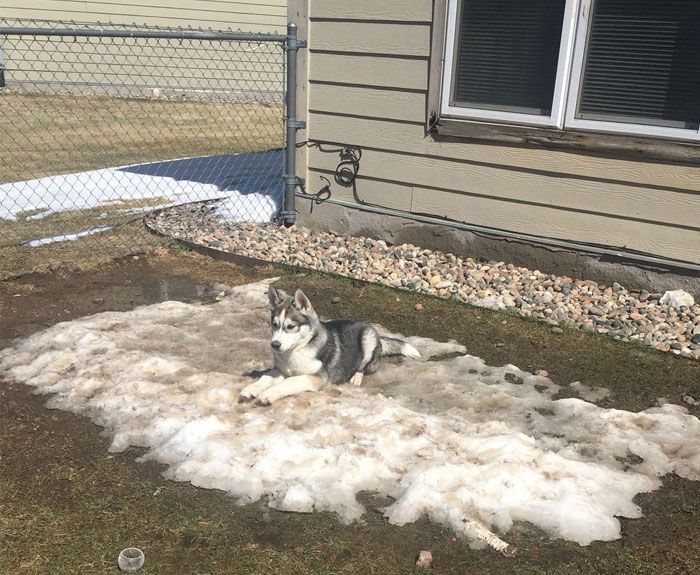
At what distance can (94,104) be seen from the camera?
1625 centimetres

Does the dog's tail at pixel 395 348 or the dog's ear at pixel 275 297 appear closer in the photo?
the dog's ear at pixel 275 297

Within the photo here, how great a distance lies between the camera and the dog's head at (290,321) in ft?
12.3

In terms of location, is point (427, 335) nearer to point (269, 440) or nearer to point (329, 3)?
point (269, 440)

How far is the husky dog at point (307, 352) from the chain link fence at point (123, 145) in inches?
107

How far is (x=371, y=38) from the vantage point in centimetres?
648

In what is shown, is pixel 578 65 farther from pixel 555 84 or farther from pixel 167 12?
pixel 167 12

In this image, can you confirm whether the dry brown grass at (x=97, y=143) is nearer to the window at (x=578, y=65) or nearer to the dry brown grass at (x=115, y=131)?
the dry brown grass at (x=115, y=131)

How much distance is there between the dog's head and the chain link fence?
262cm

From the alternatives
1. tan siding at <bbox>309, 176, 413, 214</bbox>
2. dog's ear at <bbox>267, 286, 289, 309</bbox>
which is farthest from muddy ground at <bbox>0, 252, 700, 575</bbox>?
tan siding at <bbox>309, 176, 413, 214</bbox>

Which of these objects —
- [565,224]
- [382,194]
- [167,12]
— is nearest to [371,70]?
[382,194]

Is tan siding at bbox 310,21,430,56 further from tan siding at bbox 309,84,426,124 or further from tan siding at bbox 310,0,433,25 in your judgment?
tan siding at bbox 309,84,426,124

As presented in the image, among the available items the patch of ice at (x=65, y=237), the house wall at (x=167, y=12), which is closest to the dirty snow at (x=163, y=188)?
the patch of ice at (x=65, y=237)

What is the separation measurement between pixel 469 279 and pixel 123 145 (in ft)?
26.5

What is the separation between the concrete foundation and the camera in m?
5.65
